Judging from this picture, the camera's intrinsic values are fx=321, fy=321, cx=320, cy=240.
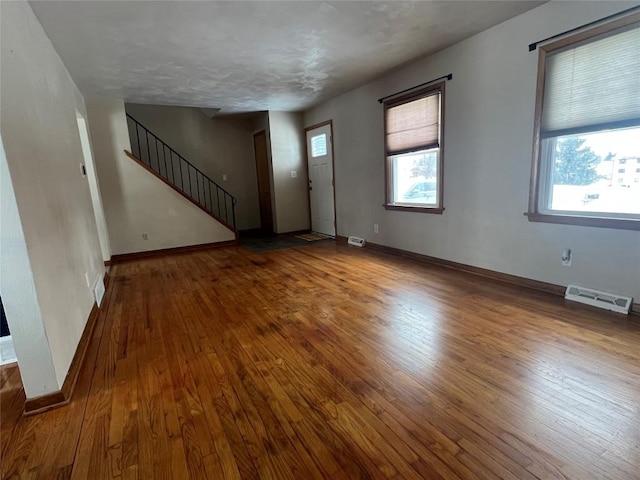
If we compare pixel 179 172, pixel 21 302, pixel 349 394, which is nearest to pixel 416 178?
pixel 349 394

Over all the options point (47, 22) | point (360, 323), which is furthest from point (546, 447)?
point (47, 22)

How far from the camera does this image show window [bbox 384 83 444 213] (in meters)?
3.89

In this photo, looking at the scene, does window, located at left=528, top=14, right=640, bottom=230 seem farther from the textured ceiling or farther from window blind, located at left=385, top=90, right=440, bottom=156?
window blind, located at left=385, top=90, right=440, bottom=156

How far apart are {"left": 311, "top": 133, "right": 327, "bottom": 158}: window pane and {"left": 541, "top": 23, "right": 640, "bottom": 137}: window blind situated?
385 cm

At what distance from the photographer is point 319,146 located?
6312mm

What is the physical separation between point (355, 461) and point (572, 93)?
3.16 metres

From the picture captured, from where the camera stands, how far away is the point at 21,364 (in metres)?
1.65

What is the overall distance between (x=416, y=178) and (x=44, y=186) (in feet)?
12.7

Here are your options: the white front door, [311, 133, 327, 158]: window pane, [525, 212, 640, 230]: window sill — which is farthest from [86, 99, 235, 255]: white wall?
[525, 212, 640, 230]: window sill

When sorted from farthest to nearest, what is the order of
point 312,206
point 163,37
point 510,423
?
point 312,206 < point 163,37 < point 510,423

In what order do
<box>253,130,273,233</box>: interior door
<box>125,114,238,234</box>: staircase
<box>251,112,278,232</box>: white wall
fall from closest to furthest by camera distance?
<box>125,114,238,234</box>: staircase < <box>251,112,278,232</box>: white wall < <box>253,130,273,233</box>: interior door

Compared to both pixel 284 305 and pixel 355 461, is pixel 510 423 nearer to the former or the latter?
pixel 355 461

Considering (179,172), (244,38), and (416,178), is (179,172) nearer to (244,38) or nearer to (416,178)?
(244,38)

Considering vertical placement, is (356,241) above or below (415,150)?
below
